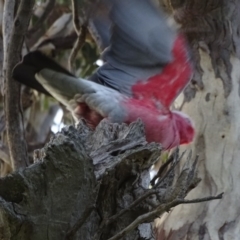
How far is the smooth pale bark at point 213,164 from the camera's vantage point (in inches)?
63.1

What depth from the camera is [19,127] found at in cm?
168

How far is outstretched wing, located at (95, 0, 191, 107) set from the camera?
60.5 inches

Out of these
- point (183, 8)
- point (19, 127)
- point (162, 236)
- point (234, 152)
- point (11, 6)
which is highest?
point (183, 8)

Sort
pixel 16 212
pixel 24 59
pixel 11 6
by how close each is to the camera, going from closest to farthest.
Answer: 1. pixel 16 212
2. pixel 24 59
3. pixel 11 6

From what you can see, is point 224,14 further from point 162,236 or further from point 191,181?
point 191,181

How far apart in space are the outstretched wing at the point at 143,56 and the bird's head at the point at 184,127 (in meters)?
0.05

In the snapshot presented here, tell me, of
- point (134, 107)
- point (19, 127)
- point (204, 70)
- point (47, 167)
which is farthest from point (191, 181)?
point (204, 70)

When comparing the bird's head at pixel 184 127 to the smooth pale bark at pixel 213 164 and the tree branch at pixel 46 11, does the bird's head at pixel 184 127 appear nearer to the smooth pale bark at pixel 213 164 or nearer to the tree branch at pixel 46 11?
the smooth pale bark at pixel 213 164

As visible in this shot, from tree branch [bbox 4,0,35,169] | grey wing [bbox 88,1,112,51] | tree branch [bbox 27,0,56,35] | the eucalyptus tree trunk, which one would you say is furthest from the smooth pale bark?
tree branch [bbox 27,0,56,35]

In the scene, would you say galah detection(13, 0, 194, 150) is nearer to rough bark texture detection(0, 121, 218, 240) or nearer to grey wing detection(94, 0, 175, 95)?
grey wing detection(94, 0, 175, 95)

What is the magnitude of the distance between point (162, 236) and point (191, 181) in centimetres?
55

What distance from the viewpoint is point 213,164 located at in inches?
68.3

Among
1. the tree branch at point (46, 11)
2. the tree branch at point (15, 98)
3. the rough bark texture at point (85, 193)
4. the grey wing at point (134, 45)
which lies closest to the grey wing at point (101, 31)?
the grey wing at point (134, 45)

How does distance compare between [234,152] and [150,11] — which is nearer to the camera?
[150,11]
